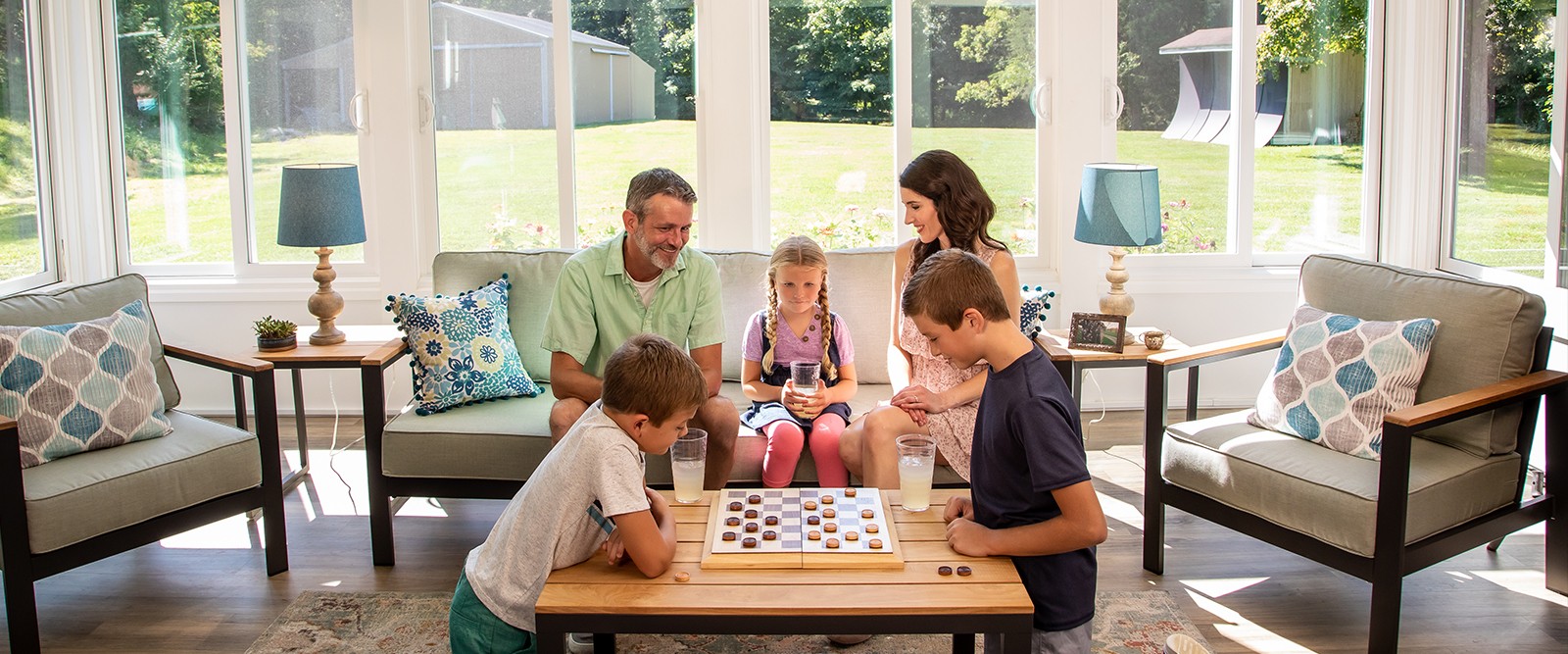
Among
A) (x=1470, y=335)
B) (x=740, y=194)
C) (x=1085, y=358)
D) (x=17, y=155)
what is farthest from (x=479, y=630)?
(x=17, y=155)

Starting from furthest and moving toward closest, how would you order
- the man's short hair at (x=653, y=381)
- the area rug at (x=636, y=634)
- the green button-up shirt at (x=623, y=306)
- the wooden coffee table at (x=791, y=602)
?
1. the green button-up shirt at (x=623, y=306)
2. the area rug at (x=636, y=634)
3. the man's short hair at (x=653, y=381)
4. the wooden coffee table at (x=791, y=602)

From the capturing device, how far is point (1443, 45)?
15.9 feet

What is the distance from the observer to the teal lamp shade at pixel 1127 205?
4.04m

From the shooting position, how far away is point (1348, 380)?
3.26 m

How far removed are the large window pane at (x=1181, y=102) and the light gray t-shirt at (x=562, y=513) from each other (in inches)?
127

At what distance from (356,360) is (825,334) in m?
1.38

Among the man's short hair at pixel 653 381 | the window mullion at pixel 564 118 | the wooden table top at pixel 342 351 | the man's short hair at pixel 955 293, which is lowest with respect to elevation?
the wooden table top at pixel 342 351

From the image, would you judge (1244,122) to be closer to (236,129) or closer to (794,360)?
(794,360)

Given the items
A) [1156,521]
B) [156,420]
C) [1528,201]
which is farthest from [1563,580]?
[156,420]

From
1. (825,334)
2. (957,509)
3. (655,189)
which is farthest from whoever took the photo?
(825,334)

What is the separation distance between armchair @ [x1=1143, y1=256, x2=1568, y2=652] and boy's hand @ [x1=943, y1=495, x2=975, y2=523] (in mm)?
976

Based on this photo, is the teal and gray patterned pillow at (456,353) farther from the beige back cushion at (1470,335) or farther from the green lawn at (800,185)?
the beige back cushion at (1470,335)

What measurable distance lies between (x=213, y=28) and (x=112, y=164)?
0.69 meters

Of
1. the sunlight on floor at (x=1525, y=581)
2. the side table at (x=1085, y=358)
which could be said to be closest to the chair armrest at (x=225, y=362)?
the side table at (x=1085, y=358)
